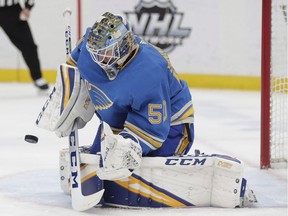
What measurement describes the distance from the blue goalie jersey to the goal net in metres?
0.74

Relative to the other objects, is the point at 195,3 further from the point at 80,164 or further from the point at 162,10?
the point at 80,164

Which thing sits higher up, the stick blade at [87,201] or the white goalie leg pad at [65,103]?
the white goalie leg pad at [65,103]

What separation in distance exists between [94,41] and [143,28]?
4.00m

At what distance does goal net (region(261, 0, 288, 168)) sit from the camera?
3.31 meters

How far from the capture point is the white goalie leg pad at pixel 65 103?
262cm

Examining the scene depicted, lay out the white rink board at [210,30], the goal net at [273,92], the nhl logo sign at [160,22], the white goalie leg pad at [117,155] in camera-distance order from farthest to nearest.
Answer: the nhl logo sign at [160,22]
the white rink board at [210,30]
the goal net at [273,92]
the white goalie leg pad at [117,155]

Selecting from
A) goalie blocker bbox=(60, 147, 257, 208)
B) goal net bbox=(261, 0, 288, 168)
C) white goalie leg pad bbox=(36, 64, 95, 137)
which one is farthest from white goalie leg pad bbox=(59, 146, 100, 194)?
goal net bbox=(261, 0, 288, 168)

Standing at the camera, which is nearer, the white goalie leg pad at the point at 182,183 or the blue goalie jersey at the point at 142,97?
the blue goalie jersey at the point at 142,97

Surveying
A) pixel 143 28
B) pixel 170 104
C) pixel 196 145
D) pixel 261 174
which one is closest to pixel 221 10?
pixel 143 28

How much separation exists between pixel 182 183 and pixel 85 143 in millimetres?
1510

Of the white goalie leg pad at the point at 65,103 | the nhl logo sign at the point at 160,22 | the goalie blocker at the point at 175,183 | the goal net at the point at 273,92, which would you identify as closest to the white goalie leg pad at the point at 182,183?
the goalie blocker at the point at 175,183

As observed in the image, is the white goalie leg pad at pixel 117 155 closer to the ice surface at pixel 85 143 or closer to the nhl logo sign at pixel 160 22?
the ice surface at pixel 85 143

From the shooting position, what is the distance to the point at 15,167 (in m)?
3.38

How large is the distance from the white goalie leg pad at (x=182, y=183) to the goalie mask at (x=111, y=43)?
0.31 meters
